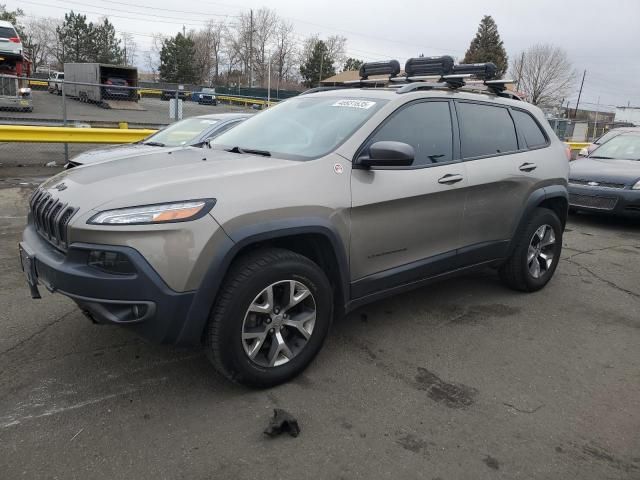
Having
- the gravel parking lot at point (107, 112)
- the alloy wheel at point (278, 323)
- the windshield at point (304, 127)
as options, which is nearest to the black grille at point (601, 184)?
the windshield at point (304, 127)

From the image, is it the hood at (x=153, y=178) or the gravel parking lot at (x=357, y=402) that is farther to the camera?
the hood at (x=153, y=178)

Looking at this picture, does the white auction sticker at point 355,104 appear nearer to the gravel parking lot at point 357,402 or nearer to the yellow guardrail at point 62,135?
the gravel parking lot at point 357,402

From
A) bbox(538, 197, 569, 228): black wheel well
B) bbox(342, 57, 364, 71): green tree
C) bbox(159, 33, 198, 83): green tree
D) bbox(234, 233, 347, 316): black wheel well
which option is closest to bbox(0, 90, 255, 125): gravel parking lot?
bbox(538, 197, 569, 228): black wheel well

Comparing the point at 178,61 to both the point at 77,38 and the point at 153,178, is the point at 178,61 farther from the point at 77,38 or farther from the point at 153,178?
the point at 153,178

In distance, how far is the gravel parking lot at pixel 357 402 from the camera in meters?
2.51

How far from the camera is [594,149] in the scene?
9820mm

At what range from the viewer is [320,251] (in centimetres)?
326

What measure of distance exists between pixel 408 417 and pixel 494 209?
2.06 metres

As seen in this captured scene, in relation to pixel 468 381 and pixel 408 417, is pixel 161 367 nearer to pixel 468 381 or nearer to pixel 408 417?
pixel 408 417

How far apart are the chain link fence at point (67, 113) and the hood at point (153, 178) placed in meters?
6.65

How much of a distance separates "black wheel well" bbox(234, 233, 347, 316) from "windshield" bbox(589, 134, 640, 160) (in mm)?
7772

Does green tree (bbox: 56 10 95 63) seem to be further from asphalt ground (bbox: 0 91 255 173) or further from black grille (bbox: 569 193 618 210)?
black grille (bbox: 569 193 618 210)

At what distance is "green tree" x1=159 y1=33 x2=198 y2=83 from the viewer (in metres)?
67.0

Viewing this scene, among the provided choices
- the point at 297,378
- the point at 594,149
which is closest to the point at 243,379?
the point at 297,378
